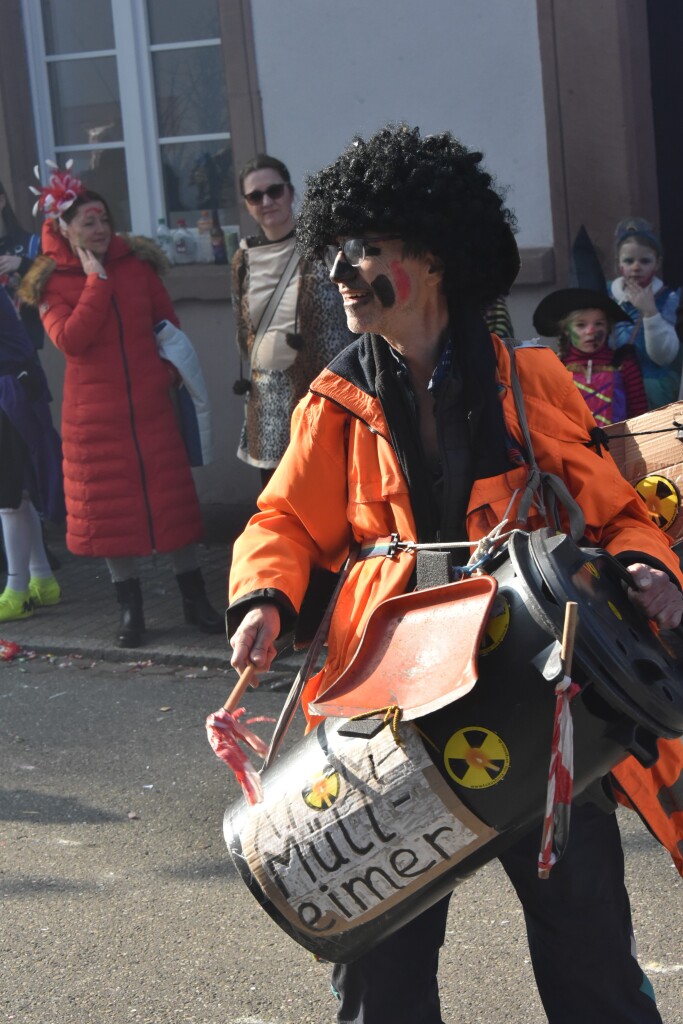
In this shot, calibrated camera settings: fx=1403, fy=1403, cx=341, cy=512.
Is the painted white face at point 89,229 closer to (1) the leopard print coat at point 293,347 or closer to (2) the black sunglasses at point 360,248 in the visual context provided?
(1) the leopard print coat at point 293,347

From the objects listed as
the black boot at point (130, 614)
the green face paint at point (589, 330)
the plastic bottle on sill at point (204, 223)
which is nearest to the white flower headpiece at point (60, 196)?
the black boot at point (130, 614)

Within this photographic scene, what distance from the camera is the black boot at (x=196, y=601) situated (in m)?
6.71

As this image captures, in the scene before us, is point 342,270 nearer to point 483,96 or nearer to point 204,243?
point 483,96

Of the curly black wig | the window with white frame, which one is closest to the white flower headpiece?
the window with white frame

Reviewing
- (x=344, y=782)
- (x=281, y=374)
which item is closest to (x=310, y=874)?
(x=344, y=782)

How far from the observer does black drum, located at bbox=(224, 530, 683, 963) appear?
2117 millimetres

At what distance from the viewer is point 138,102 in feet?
27.7

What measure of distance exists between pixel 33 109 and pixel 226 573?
10.5ft

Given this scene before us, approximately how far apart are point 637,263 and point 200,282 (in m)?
2.91

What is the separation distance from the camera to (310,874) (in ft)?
7.14

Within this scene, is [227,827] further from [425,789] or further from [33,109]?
[33,109]

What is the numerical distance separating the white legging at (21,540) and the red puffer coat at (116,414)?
0.72m

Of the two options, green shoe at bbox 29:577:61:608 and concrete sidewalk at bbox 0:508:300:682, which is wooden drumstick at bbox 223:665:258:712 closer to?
concrete sidewalk at bbox 0:508:300:682

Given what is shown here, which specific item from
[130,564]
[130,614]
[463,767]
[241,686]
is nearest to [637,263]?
[130,564]
